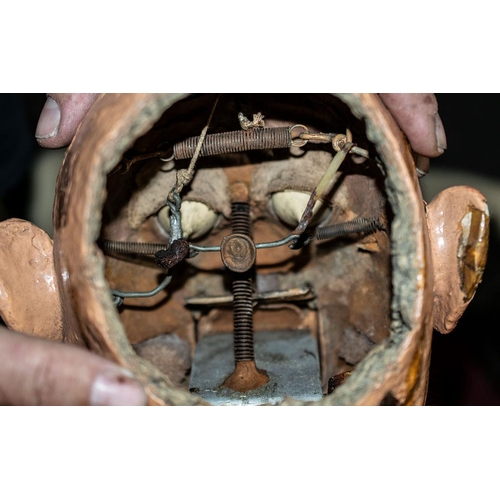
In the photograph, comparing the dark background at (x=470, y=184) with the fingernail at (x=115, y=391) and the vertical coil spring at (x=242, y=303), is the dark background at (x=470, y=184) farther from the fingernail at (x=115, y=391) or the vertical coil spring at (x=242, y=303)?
the fingernail at (x=115, y=391)

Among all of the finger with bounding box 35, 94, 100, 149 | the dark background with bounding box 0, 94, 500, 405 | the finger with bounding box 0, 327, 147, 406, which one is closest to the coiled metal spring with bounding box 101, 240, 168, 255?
the finger with bounding box 35, 94, 100, 149

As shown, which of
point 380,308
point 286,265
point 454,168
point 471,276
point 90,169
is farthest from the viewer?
point 454,168

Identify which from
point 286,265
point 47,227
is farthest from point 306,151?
point 47,227

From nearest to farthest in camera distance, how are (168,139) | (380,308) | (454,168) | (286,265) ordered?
(168,139)
(380,308)
(286,265)
(454,168)

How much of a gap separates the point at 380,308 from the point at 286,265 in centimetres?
30

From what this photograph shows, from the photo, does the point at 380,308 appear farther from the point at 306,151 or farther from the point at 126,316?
the point at 126,316

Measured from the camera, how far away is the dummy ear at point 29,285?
104 centimetres

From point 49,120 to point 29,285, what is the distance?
29 centimetres

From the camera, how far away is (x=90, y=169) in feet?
2.81

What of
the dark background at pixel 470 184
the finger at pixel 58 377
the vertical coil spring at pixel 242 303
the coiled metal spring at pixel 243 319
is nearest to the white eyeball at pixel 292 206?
the vertical coil spring at pixel 242 303

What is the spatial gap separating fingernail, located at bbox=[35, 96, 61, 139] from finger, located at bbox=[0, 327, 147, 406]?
40 cm

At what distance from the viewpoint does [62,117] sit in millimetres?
1073

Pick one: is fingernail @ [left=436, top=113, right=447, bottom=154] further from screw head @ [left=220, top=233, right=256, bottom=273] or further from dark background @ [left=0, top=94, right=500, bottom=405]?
dark background @ [left=0, top=94, right=500, bottom=405]

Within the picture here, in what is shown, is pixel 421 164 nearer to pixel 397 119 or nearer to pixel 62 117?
pixel 397 119
